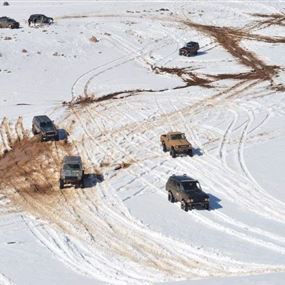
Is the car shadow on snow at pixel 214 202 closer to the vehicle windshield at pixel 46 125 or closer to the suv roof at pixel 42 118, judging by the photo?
the vehicle windshield at pixel 46 125

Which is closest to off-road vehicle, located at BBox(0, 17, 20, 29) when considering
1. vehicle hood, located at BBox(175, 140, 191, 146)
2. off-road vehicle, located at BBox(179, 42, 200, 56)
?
off-road vehicle, located at BBox(179, 42, 200, 56)

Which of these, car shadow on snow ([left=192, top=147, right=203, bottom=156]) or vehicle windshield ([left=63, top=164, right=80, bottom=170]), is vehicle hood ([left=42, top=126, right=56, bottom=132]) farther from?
car shadow on snow ([left=192, top=147, right=203, bottom=156])

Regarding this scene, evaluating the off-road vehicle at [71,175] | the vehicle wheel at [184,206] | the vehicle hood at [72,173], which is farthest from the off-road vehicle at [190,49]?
the vehicle wheel at [184,206]

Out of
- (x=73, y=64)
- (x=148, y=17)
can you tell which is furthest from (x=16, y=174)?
(x=148, y=17)

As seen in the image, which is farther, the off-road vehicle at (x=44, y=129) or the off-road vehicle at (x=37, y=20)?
the off-road vehicle at (x=37, y=20)

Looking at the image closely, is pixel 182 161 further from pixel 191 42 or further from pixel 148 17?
pixel 148 17

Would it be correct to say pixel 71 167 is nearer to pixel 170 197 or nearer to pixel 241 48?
pixel 170 197
